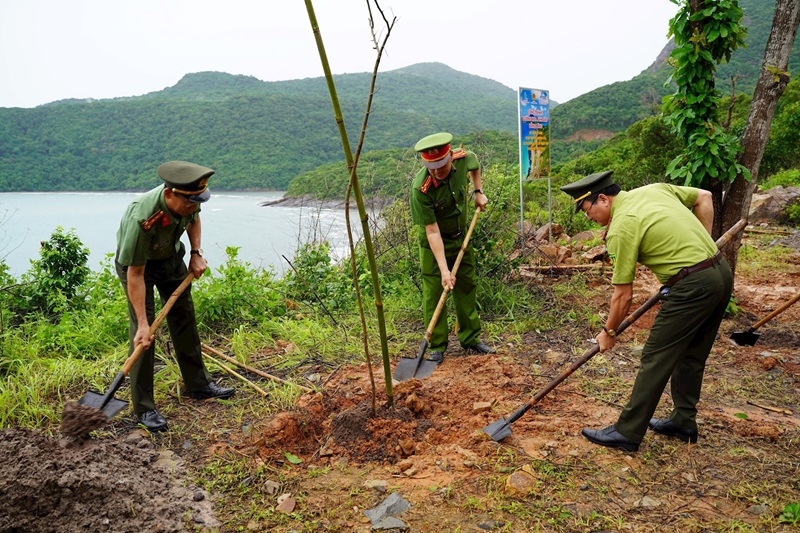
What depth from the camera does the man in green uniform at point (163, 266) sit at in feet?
10.1

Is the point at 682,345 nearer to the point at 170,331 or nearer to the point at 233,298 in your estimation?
the point at 170,331

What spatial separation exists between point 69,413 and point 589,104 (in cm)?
3080

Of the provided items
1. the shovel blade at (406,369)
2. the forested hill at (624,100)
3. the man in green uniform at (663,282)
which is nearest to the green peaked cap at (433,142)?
the man in green uniform at (663,282)

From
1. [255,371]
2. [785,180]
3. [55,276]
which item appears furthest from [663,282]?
[785,180]

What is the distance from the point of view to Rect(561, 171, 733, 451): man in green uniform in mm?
2730

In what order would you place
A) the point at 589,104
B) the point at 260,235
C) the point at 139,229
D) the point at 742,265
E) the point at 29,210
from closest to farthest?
the point at 139,229 → the point at 742,265 → the point at 260,235 → the point at 29,210 → the point at 589,104

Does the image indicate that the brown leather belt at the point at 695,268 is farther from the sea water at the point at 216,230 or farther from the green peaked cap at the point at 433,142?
the sea water at the point at 216,230

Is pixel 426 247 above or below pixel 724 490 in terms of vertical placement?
above

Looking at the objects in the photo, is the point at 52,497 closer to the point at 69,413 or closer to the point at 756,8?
the point at 69,413

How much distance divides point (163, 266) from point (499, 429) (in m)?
2.47

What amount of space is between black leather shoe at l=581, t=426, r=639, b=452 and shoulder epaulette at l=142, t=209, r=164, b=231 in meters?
2.94

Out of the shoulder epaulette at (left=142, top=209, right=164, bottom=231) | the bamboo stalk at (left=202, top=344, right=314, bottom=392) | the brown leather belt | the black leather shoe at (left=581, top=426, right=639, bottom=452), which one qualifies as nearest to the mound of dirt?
the bamboo stalk at (left=202, top=344, right=314, bottom=392)

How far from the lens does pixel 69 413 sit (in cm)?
284

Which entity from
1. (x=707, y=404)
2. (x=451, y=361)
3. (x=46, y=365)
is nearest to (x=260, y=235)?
(x=46, y=365)
